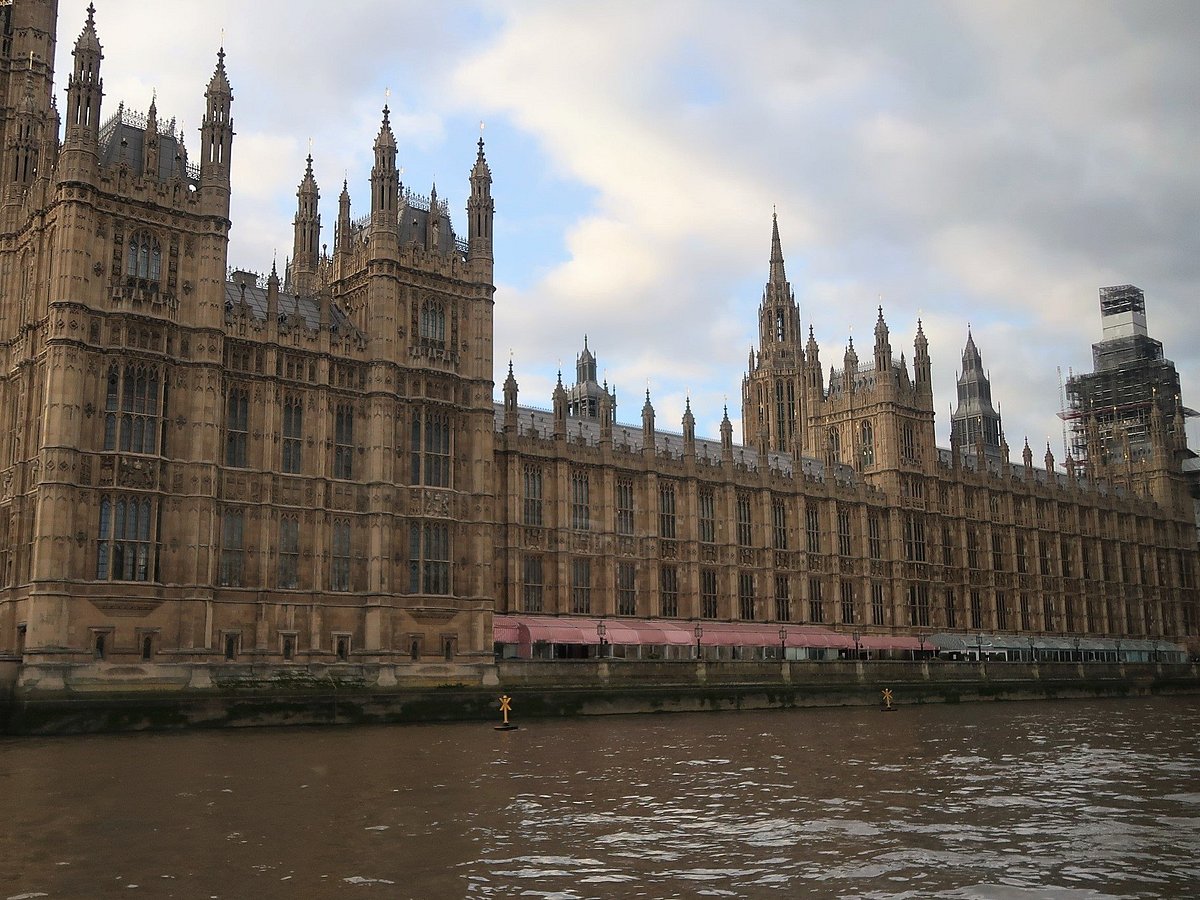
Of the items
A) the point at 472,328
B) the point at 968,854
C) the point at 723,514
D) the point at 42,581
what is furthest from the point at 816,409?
the point at 968,854

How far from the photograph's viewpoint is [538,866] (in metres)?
21.9

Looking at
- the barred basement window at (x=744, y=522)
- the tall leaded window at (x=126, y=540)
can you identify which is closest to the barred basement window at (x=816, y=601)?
the barred basement window at (x=744, y=522)

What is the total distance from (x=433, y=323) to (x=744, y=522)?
3418 cm

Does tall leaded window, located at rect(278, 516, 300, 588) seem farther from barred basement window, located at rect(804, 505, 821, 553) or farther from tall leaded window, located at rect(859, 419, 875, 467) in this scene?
tall leaded window, located at rect(859, 419, 875, 467)

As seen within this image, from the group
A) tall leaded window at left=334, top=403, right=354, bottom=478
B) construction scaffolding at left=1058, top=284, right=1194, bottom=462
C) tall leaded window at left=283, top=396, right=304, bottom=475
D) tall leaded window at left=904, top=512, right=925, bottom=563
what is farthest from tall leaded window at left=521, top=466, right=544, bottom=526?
construction scaffolding at left=1058, top=284, right=1194, bottom=462

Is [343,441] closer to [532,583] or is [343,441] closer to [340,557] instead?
[340,557]

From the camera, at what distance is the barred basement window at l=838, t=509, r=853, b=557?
10102cm

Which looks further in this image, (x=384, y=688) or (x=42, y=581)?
(x=384, y=688)

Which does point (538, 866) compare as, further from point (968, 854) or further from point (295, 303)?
point (295, 303)

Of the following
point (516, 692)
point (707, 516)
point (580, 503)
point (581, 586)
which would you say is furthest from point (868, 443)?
point (516, 692)

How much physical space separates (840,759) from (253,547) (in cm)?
3256

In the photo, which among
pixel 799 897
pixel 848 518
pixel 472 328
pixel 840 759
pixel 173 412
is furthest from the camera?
pixel 848 518

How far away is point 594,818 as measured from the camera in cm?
2758

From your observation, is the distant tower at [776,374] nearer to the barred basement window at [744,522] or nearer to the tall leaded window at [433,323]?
the barred basement window at [744,522]
